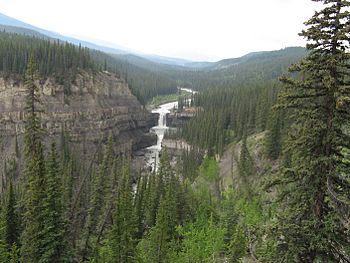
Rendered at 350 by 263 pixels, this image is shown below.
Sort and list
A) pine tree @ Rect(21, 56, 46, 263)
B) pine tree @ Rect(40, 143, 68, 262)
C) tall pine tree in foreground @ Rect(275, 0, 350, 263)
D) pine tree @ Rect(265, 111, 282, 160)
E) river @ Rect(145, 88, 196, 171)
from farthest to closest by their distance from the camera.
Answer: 1. river @ Rect(145, 88, 196, 171)
2. pine tree @ Rect(265, 111, 282, 160)
3. pine tree @ Rect(40, 143, 68, 262)
4. pine tree @ Rect(21, 56, 46, 263)
5. tall pine tree in foreground @ Rect(275, 0, 350, 263)

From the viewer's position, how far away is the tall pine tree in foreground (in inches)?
516

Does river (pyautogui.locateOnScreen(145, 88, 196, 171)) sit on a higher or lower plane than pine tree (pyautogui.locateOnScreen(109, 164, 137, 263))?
lower

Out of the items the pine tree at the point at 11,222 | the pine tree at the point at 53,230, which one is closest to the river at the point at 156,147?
the pine tree at the point at 11,222

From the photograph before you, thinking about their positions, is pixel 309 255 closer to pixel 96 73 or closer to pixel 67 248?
pixel 67 248

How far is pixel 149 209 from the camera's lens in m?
56.0

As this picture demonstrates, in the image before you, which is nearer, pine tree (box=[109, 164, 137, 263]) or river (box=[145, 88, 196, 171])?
pine tree (box=[109, 164, 137, 263])

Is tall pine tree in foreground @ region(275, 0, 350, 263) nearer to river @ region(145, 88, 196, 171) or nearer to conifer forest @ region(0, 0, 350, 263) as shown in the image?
conifer forest @ region(0, 0, 350, 263)

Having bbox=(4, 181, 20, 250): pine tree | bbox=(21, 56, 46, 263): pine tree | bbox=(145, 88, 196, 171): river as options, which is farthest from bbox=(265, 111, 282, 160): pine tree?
bbox=(21, 56, 46, 263): pine tree

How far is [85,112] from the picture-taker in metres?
126

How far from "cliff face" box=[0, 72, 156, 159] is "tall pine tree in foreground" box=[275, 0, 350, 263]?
96.4 metres

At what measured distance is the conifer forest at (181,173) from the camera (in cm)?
1354

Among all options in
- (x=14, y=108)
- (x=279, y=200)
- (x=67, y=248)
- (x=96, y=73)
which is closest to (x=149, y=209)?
(x=67, y=248)

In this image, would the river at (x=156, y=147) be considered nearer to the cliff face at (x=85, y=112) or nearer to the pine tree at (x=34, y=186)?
the cliff face at (x=85, y=112)

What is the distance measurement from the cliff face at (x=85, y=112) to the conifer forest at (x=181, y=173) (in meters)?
0.47
